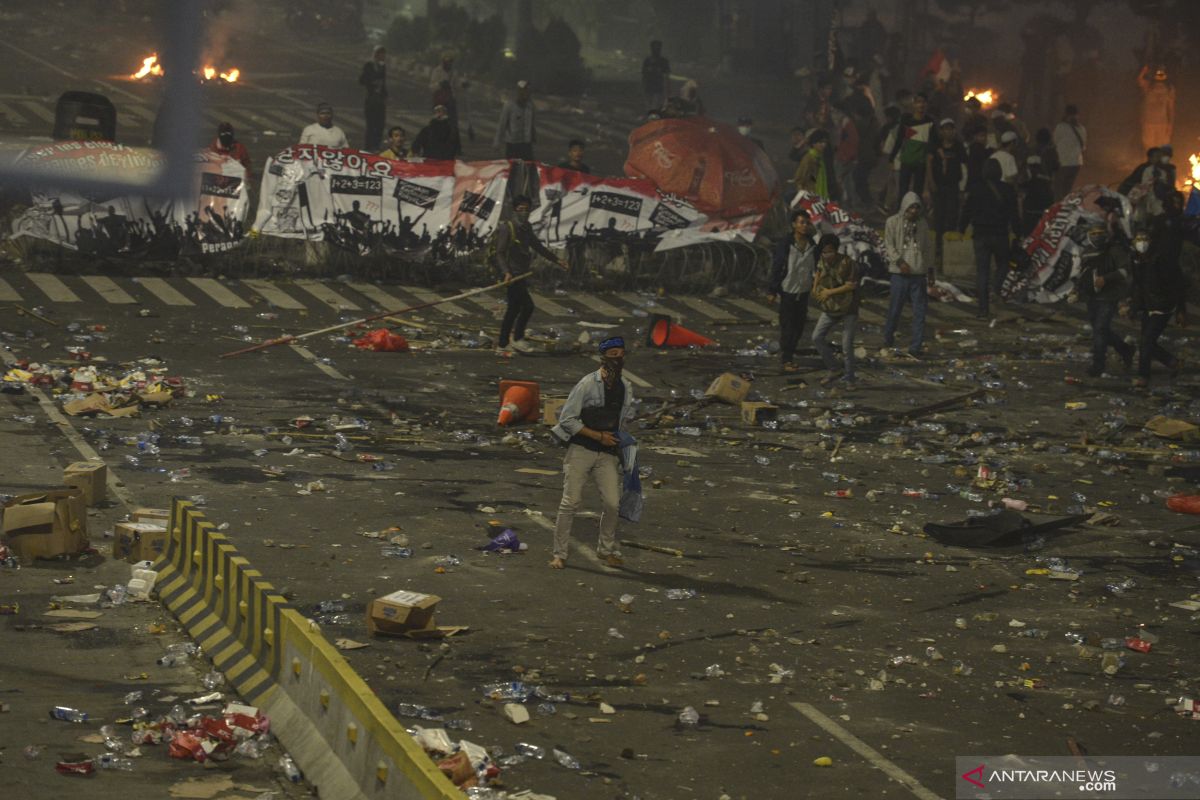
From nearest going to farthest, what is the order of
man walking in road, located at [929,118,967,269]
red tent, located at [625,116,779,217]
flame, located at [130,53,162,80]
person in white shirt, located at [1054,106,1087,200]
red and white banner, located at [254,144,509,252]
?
red and white banner, located at [254,144,509,252]
man walking in road, located at [929,118,967,269]
red tent, located at [625,116,779,217]
person in white shirt, located at [1054,106,1087,200]
flame, located at [130,53,162,80]

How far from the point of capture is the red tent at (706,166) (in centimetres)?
2997

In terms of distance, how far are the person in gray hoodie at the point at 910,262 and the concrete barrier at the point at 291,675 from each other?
1271cm

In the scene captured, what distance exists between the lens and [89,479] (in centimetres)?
1537

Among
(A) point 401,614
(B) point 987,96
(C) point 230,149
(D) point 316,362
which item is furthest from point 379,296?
(B) point 987,96

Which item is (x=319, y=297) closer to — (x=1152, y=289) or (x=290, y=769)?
(x=1152, y=289)

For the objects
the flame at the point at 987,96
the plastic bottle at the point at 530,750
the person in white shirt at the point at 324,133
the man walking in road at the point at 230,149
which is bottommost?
the plastic bottle at the point at 530,750

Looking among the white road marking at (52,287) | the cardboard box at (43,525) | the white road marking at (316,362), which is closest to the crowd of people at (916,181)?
the white road marking at (316,362)

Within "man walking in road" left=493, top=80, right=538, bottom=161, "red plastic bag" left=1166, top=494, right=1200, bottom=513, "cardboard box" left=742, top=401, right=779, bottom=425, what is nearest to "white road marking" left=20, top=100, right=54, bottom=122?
"man walking in road" left=493, top=80, right=538, bottom=161

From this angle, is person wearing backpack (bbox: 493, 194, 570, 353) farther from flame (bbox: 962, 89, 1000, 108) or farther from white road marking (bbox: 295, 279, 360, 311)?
flame (bbox: 962, 89, 1000, 108)

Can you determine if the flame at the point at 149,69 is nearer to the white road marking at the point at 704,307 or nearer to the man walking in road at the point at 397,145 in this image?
the man walking in road at the point at 397,145

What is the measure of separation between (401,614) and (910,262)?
13.5m

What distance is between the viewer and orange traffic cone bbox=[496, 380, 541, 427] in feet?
64.3

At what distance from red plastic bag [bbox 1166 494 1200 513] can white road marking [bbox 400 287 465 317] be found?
11369 millimetres

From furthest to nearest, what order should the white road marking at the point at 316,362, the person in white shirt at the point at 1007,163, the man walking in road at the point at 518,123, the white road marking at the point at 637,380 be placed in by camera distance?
the man walking in road at the point at 518,123
the person in white shirt at the point at 1007,163
the white road marking at the point at 637,380
the white road marking at the point at 316,362
